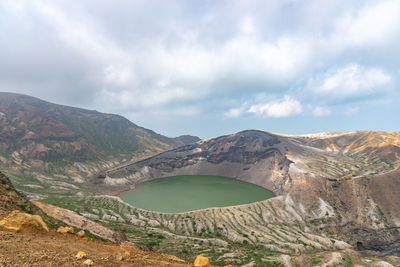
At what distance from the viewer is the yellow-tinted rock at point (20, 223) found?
1365 centimetres

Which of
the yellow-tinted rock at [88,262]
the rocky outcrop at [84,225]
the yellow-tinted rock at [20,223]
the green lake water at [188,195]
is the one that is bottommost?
the green lake water at [188,195]

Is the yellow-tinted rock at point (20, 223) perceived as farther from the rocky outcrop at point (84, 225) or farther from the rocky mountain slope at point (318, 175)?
the rocky mountain slope at point (318, 175)

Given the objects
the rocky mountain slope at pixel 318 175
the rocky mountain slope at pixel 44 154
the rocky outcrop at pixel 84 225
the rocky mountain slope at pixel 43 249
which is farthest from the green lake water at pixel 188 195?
the rocky mountain slope at pixel 43 249

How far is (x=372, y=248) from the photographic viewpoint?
210ft

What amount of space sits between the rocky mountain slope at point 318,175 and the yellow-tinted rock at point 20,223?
59.2 metres

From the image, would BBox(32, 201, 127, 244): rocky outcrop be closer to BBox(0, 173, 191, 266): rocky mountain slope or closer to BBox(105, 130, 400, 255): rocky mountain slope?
BBox(0, 173, 191, 266): rocky mountain slope

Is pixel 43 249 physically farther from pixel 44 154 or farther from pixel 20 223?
pixel 44 154

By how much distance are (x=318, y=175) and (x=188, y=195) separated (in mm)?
65680

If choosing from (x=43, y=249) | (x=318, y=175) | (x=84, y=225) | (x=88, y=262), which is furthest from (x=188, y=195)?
(x=88, y=262)

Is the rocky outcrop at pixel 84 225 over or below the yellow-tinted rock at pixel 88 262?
below

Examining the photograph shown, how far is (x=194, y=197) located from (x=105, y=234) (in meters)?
70.2

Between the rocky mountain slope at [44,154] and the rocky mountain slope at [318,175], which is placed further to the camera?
the rocky mountain slope at [44,154]

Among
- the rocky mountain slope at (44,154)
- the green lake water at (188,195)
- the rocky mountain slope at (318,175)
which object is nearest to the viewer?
the rocky mountain slope at (318,175)

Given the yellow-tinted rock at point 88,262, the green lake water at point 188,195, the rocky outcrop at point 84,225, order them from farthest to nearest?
1. the green lake water at point 188,195
2. the rocky outcrop at point 84,225
3. the yellow-tinted rock at point 88,262
